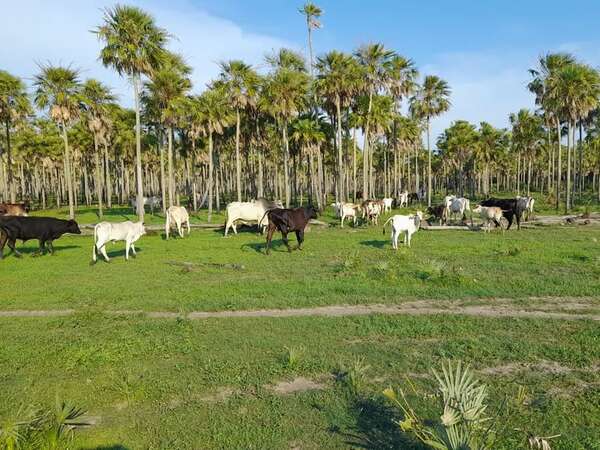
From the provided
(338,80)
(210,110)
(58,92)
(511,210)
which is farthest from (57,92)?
(511,210)

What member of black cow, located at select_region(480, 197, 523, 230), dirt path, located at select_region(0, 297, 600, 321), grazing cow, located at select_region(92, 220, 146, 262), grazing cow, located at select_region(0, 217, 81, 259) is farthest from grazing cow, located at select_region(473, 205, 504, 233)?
grazing cow, located at select_region(0, 217, 81, 259)

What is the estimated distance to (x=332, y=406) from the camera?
5.57 metres

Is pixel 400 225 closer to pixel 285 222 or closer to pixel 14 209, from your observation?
pixel 285 222

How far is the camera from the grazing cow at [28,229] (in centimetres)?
1808

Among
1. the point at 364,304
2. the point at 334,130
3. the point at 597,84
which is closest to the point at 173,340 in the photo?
the point at 364,304

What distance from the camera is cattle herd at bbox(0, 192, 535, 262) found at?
17.9 metres

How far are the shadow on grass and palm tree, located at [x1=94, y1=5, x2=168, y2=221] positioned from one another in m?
26.1

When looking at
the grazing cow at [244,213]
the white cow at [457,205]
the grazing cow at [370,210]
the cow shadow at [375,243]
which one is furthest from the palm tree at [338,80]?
the cow shadow at [375,243]

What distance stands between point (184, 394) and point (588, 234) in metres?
22.7

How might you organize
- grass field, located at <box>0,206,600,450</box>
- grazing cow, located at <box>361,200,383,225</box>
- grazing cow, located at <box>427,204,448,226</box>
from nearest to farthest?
grass field, located at <box>0,206,600,450</box> → grazing cow, located at <box>427,204,448,226</box> → grazing cow, located at <box>361,200,383,225</box>

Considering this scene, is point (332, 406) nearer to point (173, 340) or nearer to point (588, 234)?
point (173, 340)

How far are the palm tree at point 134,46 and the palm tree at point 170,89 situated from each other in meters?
1.92

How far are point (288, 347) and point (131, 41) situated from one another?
2918 cm

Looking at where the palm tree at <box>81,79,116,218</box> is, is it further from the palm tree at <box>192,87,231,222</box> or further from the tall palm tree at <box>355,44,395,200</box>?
the tall palm tree at <box>355,44,395,200</box>
